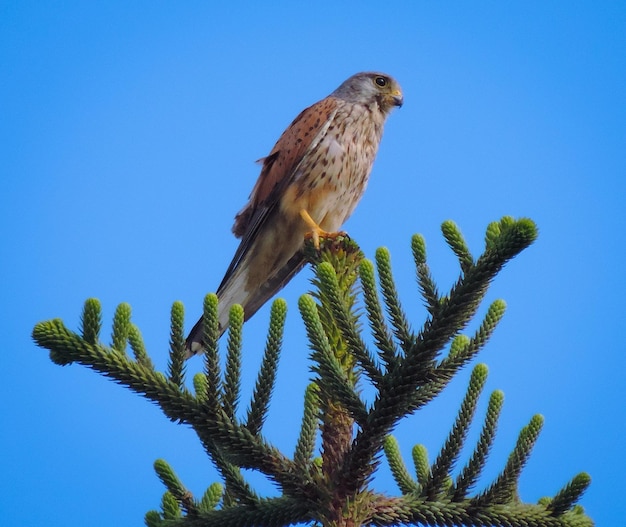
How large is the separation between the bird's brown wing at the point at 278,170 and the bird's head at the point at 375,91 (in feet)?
0.89

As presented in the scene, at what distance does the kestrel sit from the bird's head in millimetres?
248

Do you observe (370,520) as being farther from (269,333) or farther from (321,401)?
(269,333)

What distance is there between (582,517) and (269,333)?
0.95m

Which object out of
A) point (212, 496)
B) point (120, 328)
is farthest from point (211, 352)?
point (212, 496)

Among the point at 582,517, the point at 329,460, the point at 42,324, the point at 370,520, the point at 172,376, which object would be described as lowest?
the point at 582,517

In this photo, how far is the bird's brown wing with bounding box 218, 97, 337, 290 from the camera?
412 cm

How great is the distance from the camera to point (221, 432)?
1.76 m

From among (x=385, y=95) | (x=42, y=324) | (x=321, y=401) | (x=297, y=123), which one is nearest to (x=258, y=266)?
(x=297, y=123)

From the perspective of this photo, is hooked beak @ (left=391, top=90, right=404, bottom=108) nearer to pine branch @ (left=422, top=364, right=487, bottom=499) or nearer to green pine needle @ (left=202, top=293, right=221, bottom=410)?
pine branch @ (left=422, top=364, right=487, bottom=499)

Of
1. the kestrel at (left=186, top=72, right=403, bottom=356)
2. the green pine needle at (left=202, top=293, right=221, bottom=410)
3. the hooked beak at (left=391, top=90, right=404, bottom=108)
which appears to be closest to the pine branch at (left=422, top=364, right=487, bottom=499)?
the green pine needle at (left=202, top=293, right=221, bottom=410)

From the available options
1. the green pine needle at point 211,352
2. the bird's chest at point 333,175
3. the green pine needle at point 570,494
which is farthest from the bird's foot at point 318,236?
the green pine needle at point 570,494

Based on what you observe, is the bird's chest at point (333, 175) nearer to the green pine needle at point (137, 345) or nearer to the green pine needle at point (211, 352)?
the green pine needle at point (137, 345)

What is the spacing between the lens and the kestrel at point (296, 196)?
13.4ft

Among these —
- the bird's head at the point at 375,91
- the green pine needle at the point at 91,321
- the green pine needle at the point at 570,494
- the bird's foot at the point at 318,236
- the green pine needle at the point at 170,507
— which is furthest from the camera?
the bird's head at the point at 375,91
